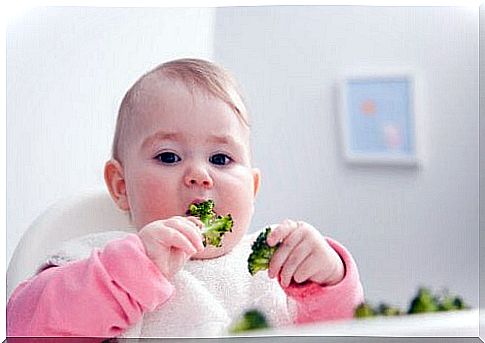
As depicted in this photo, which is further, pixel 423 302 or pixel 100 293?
pixel 423 302

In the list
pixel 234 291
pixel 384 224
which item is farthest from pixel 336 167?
pixel 234 291

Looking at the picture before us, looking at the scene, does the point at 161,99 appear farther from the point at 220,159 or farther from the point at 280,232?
the point at 280,232

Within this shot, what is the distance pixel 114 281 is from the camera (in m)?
2.16

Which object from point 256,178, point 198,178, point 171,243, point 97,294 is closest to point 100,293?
point 97,294

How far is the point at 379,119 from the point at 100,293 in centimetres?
66

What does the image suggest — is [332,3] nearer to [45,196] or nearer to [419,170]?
[419,170]

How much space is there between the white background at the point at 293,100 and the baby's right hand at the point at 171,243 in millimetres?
167

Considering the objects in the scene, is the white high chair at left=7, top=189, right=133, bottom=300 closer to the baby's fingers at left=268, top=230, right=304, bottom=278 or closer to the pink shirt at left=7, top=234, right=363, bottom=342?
the pink shirt at left=7, top=234, right=363, bottom=342

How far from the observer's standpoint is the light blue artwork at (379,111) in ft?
7.62

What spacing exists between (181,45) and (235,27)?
119mm

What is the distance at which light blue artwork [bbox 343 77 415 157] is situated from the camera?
2.32 m

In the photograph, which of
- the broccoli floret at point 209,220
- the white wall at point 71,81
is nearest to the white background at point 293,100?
the white wall at point 71,81

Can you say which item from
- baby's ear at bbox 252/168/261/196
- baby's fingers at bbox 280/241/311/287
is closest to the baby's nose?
baby's ear at bbox 252/168/261/196

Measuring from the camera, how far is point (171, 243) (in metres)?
2.19
